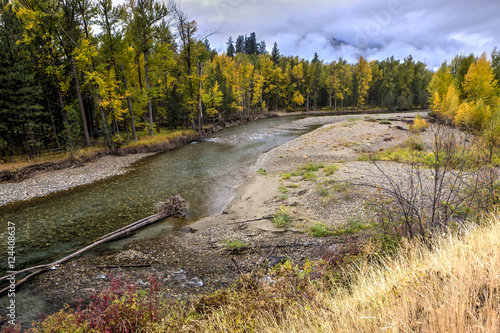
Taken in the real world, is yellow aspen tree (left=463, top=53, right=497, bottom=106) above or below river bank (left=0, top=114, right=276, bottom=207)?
above

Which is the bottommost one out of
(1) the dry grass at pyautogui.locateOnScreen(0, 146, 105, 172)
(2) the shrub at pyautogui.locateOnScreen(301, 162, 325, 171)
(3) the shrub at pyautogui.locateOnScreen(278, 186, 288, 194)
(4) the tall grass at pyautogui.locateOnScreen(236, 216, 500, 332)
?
(3) the shrub at pyautogui.locateOnScreen(278, 186, 288, 194)

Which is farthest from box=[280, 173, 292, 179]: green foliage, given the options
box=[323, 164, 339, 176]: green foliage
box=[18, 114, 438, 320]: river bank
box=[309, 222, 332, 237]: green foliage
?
box=[309, 222, 332, 237]: green foliage

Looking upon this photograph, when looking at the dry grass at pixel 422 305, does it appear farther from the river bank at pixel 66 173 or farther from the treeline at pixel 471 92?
the treeline at pixel 471 92

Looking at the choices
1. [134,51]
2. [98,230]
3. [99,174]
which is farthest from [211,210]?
[134,51]

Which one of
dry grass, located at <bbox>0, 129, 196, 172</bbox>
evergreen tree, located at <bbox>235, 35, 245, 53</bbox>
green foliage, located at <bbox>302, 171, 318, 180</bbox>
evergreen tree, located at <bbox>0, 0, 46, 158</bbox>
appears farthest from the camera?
evergreen tree, located at <bbox>235, 35, 245, 53</bbox>

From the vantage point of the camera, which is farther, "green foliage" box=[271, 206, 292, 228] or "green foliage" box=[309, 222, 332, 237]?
"green foliage" box=[271, 206, 292, 228]

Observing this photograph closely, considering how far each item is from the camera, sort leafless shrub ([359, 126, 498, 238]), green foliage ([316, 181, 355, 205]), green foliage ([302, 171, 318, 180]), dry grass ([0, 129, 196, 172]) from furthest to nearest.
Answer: dry grass ([0, 129, 196, 172]) < green foliage ([302, 171, 318, 180]) < green foliage ([316, 181, 355, 205]) < leafless shrub ([359, 126, 498, 238])

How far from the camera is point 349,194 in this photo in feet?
31.4

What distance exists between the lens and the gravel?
12.6 m

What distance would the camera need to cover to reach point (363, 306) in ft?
9.14

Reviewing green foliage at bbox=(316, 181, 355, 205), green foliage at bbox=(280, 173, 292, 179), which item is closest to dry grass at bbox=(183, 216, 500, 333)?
green foliage at bbox=(316, 181, 355, 205)

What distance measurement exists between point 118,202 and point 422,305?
12.8 meters

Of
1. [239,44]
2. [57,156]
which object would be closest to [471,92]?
[57,156]

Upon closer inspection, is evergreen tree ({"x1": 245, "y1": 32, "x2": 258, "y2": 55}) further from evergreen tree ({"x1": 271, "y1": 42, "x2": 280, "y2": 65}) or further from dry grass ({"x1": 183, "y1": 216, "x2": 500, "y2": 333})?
dry grass ({"x1": 183, "y1": 216, "x2": 500, "y2": 333})
